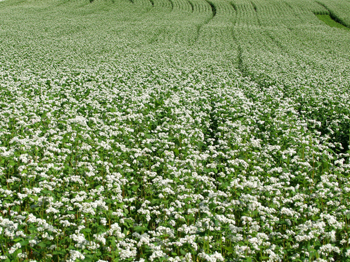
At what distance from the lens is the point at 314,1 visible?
75.6 metres

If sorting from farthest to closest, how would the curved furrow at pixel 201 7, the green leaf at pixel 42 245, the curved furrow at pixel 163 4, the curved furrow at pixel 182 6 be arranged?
1. the curved furrow at pixel 163 4
2. the curved furrow at pixel 182 6
3. the curved furrow at pixel 201 7
4. the green leaf at pixel 42 245

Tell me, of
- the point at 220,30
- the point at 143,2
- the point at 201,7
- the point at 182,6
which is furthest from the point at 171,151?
the point at 143,2

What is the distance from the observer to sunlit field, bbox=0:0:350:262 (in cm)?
479

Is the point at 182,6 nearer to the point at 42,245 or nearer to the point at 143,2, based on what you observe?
the point at 143,2

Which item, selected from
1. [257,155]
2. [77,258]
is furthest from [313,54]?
[77,258]

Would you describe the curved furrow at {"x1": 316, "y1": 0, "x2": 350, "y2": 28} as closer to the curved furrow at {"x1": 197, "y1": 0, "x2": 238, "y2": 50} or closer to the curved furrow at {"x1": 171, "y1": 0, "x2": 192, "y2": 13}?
the curved furrow at {"x1": 197, "y1": 0, "x2": 238, "y2": 50}

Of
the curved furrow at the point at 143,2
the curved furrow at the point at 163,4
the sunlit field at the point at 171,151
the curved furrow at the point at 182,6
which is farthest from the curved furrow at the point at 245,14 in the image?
the curved furrow at the point at 143,2

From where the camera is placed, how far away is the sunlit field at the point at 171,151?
479cm

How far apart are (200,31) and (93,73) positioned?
1185 inches

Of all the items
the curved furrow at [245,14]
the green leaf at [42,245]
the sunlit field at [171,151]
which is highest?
the curved furrow at [245,14]

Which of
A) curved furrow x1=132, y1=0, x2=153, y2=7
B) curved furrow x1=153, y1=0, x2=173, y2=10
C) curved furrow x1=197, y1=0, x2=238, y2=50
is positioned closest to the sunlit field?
curved furrow x1=197, y1=0, x2=238, y2=50

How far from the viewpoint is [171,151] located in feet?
26.1

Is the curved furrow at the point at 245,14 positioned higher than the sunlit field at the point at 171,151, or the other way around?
the curved furrow at the point at 245,14

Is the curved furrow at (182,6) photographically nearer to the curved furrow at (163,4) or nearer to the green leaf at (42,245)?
the curved furrow at (163,4)
